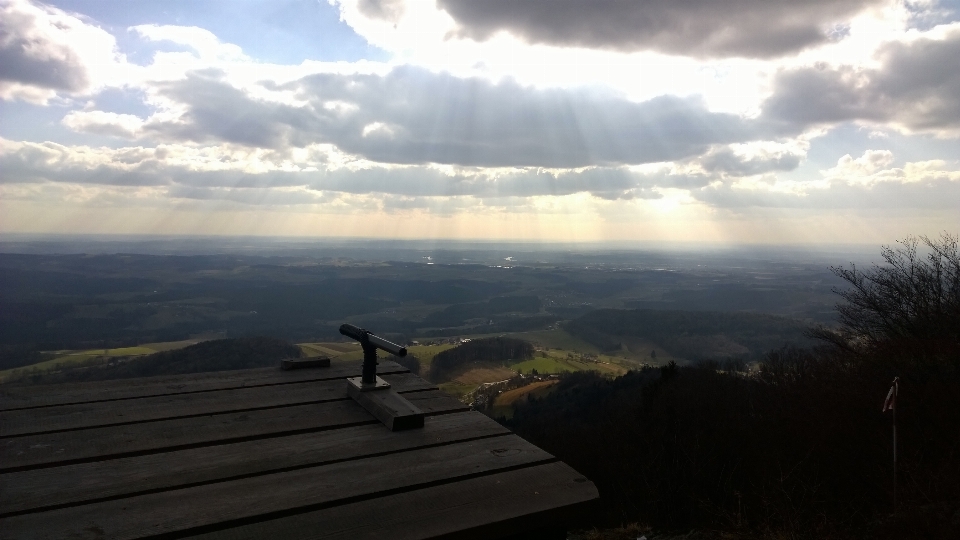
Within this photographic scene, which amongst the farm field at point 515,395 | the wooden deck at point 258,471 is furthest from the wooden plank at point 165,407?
the farm field at point 515,395

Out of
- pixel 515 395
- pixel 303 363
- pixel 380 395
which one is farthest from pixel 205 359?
pixel 380 395

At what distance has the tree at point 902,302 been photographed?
11033 millimetres

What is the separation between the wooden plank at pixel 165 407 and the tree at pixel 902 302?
11.5 metres

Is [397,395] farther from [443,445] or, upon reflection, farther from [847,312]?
[847,312]

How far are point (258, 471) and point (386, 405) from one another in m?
0.74

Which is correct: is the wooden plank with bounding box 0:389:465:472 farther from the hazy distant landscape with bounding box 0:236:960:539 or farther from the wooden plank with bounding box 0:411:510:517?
the hazy distant landscape with bounding box 0:236:960:539

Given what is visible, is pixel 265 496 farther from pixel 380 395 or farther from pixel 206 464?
pixel 380 395

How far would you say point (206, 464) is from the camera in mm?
1994

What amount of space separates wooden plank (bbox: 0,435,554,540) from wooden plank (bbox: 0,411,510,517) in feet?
0.21

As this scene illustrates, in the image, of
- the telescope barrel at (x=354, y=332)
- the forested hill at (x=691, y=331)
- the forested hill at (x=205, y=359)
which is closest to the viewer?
the telescope barrel at (x=354, y=332)

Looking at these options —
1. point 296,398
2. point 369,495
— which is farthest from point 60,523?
point 296,398

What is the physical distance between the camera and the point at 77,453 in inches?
80.9

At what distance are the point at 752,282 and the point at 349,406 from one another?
133 metres

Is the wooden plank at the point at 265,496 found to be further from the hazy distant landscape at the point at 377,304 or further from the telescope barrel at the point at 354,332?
the hazy distant landscape at the point at 377,304
